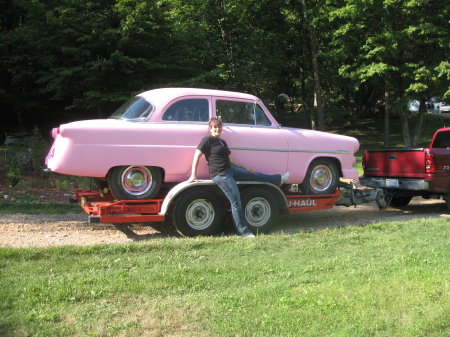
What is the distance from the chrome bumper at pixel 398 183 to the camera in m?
9.41

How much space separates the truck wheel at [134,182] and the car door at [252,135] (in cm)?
128

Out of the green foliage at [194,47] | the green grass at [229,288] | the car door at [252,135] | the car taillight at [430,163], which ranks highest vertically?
the green foliage at [194,47]

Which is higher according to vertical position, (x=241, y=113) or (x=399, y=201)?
(x=241, y=113)

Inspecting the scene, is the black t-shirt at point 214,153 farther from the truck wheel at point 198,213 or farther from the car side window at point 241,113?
the car side window at point 241,113

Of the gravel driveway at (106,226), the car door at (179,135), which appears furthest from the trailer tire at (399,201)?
the car door at (179,135)

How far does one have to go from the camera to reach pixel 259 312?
4.13m

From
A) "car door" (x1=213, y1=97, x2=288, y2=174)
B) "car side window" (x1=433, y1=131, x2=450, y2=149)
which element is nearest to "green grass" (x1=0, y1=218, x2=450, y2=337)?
"car door" (x1=213, y1=97, x2=288, y2=174)

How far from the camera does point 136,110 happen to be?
7383mm

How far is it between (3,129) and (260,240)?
18.3 m

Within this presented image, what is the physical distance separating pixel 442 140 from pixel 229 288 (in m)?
8.17

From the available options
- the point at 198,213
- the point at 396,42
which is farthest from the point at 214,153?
the point at 396,42

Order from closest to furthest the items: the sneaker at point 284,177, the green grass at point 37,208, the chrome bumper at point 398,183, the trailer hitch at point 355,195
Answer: the sneaker at point 284,177, the trailer hitch at point 355,195, the green grass at point 37,208, the chrome bumper at point 398,183

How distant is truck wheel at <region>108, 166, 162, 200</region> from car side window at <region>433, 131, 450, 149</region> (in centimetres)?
710

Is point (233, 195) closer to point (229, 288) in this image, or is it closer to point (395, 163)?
point (229, 288)
